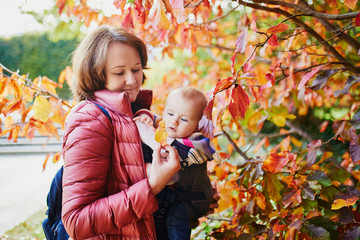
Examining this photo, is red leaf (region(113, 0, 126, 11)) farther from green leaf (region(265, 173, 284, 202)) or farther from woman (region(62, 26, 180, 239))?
green leaf (region(265, 173, 284, 202))

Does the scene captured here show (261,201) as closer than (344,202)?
No

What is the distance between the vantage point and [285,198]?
1.53m

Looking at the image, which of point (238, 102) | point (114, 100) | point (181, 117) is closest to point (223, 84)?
point (238, 102)

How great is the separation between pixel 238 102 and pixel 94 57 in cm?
72

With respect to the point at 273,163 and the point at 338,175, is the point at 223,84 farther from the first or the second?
the point at 338,175

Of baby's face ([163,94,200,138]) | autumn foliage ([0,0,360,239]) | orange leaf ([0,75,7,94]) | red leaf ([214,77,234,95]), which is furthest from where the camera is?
orange leaf ([0,75,7,94])

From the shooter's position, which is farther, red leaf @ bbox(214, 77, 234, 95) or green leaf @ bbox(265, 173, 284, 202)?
green leaf @ bbox(265, 173, 284, 202)

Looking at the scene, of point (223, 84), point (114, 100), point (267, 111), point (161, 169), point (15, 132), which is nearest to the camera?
point (223, 84)

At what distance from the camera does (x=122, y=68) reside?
1423 millimetres

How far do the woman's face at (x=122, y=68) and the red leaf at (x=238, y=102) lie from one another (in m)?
0.54

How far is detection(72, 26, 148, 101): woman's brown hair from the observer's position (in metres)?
1.39

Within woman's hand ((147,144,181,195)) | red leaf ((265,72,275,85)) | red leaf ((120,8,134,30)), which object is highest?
red leaf ((120,8,134,30))

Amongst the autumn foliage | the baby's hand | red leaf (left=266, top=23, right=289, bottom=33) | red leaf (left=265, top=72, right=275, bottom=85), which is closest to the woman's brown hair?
the autumn foliage

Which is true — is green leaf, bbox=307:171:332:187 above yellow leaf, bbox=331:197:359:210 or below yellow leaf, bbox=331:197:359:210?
above
